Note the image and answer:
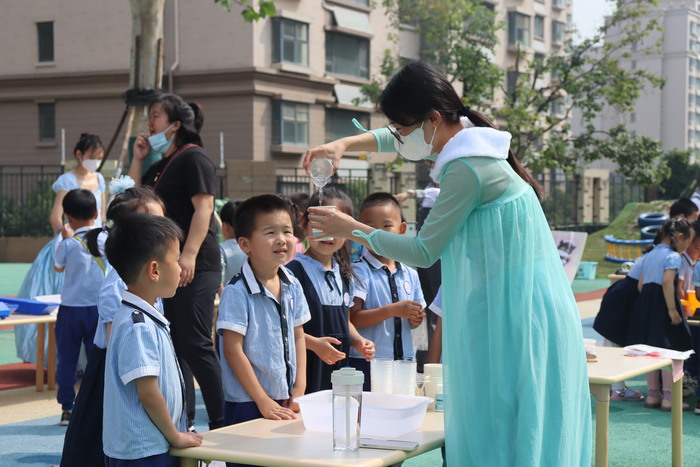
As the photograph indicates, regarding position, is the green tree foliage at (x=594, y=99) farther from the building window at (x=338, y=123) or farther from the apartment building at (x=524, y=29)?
the apartment building at (x=524, y=29)

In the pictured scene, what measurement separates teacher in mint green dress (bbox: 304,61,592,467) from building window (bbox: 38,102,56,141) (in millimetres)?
27558

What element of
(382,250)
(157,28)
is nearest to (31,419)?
(382,250)

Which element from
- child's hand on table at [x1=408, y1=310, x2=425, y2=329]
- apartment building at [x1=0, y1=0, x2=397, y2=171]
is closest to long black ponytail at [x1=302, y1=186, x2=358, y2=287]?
child's hand on table at [x1=408, y1=310, x2=425, y2=329]

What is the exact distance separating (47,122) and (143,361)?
27.6m

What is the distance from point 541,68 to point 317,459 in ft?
72.7

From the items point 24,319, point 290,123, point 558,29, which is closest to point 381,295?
point 24,319

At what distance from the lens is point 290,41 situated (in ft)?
91.1

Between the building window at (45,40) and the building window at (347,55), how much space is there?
8.30m

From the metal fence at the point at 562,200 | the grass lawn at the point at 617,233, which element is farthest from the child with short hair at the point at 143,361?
the metal fence at the point at 562,200

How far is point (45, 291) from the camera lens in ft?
26.6

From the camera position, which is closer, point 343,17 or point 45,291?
point 45,291

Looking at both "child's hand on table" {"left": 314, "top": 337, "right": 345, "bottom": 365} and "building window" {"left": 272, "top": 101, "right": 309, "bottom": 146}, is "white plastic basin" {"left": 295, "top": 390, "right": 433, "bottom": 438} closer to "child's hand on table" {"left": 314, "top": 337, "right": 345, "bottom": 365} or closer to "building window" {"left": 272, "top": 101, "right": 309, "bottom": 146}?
"child's hand on table" {"left": 314, "top": 337, "right": 345, "bottom": 365}

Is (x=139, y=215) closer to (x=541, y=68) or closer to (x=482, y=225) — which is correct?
(x=482, y=225)

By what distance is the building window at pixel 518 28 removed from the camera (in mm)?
38219
